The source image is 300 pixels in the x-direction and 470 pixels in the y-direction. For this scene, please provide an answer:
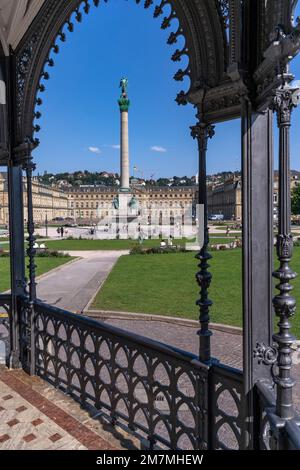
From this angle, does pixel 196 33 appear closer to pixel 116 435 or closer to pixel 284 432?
pixel 284 432

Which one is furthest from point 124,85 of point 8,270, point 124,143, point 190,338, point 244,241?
point 244,241

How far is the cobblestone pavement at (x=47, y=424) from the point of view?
13.4 feet

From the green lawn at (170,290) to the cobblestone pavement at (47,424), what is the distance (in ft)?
18.9

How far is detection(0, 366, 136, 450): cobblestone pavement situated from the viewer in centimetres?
409

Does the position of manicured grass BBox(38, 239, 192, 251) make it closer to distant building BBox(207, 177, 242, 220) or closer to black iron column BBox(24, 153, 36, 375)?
distant building BBox(207, 177, 242, 220)

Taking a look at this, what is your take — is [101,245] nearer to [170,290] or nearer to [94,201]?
[170,290]

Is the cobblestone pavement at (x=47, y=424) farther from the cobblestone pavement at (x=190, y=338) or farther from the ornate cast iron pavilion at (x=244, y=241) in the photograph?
the cobblestone pavement at (x=190, y=338)

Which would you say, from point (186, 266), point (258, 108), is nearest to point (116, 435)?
point (258, 108)

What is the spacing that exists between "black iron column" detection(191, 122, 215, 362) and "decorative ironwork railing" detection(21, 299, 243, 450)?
217mm

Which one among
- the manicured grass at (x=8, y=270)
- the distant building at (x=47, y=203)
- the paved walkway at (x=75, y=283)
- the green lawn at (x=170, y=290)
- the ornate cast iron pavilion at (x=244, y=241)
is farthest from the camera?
the distant building at (x=47, y=203)

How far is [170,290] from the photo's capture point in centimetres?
1434

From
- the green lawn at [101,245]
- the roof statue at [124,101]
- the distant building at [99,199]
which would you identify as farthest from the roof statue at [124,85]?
the distant building at [99,199]
